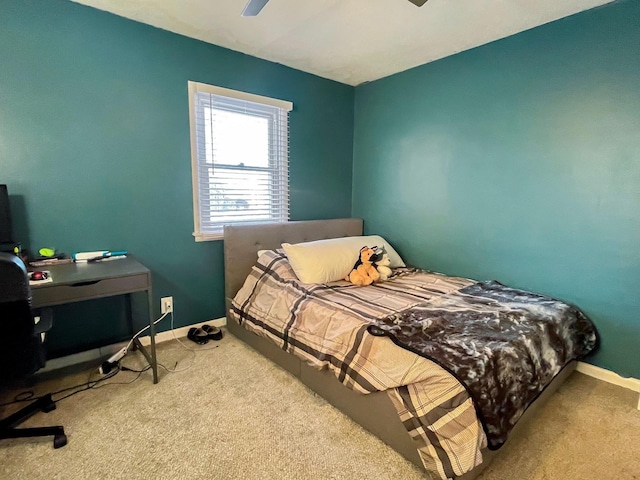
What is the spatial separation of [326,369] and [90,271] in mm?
1455

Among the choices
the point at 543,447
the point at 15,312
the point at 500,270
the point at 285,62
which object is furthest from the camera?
the point at 285,62

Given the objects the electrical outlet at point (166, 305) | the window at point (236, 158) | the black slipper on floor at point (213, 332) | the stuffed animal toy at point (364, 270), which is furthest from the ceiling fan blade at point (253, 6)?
the black slipper on floor at point (213, 332)

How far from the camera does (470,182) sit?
274 centimetres

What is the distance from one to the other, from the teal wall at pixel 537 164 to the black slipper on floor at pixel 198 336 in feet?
6.65

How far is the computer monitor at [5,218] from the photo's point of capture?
5.92 feet

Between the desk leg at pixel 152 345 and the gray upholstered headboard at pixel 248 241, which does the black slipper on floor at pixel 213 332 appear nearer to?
the gray upholstered headboard at pixel 248 241

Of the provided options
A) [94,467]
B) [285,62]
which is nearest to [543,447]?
[94,467]

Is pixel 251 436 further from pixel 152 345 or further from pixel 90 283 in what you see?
pixel 90 283

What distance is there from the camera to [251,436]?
1616 millimetres

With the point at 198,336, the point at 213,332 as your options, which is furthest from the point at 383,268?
the point at 198,336

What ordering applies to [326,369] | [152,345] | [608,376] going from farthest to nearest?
[608,376]
[152,345]
[326,369]

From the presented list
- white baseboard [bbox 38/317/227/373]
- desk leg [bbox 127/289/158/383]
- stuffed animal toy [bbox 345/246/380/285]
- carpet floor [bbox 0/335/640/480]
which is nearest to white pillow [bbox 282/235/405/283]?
stuffed animal toy [bbox 345/246/380/285]

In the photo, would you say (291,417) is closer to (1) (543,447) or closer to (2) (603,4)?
(1) (543,447)

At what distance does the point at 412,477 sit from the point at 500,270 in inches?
70.5
